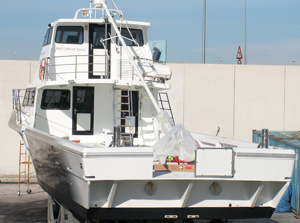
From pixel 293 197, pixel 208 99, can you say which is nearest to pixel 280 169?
pixel 293 197

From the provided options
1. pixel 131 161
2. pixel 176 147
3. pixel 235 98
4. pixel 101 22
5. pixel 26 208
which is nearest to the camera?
pixel 131 161

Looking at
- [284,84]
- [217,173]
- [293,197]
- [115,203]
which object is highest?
[284,84]

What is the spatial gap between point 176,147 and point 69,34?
5.63 m

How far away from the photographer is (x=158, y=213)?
8.47m

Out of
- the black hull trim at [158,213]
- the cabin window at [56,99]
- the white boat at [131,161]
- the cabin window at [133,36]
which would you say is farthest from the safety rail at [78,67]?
the black hull trim at [158,213]

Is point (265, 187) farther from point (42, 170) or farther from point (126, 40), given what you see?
point (126, 40)

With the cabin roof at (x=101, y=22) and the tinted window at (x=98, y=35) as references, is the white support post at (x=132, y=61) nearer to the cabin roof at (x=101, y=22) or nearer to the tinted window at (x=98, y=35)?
the cabin roof at (x=101, y=22)

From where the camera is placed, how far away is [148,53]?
13.9m

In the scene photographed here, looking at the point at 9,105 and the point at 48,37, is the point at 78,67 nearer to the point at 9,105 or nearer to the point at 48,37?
the point at 48,37

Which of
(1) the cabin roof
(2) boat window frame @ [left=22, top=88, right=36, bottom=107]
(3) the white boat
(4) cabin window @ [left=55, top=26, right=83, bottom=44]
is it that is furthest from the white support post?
(2) boat window frame @ [left=22, top=88, right=36, bottom=107]

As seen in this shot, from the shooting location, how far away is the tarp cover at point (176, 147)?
8.99 metres

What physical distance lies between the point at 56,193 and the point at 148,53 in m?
5.14

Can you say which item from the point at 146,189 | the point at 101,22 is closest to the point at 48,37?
the point at 101,22

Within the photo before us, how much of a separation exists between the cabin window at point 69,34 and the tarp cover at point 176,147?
17.2 ft
